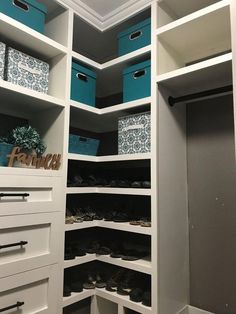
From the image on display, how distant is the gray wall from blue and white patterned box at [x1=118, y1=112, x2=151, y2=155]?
357 mm

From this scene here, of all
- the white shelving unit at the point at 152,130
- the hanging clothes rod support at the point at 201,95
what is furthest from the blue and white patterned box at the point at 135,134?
the hanging clothes rod support at the point at 201,95

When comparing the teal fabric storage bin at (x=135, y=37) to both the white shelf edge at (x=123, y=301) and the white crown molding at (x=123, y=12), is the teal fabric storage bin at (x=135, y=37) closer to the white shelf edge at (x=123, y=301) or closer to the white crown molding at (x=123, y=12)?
the white crown molding at (x=123, y=12)

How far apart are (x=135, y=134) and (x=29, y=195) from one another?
0.68m

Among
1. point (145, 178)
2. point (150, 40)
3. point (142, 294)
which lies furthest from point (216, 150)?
point (142, 294)

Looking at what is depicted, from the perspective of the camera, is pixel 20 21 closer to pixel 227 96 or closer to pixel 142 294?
pixel 227 96

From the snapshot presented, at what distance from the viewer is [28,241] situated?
48.0 inches

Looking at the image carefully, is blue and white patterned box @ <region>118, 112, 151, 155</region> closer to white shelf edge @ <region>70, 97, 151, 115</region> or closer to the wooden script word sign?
white shelf edge @ <region>70, 97, 151, 115</region>

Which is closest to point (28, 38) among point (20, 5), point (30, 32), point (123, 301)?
point (30, 32)

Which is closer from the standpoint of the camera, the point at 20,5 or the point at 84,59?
the point at 20,5

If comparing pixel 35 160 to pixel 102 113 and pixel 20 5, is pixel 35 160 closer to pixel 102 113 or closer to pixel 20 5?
pixel 102 113

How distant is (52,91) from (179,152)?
85cm

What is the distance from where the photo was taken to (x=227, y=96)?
152 centimetres

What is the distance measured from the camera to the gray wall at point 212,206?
4.73 ft

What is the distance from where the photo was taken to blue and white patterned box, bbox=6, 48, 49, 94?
1.26 metres
